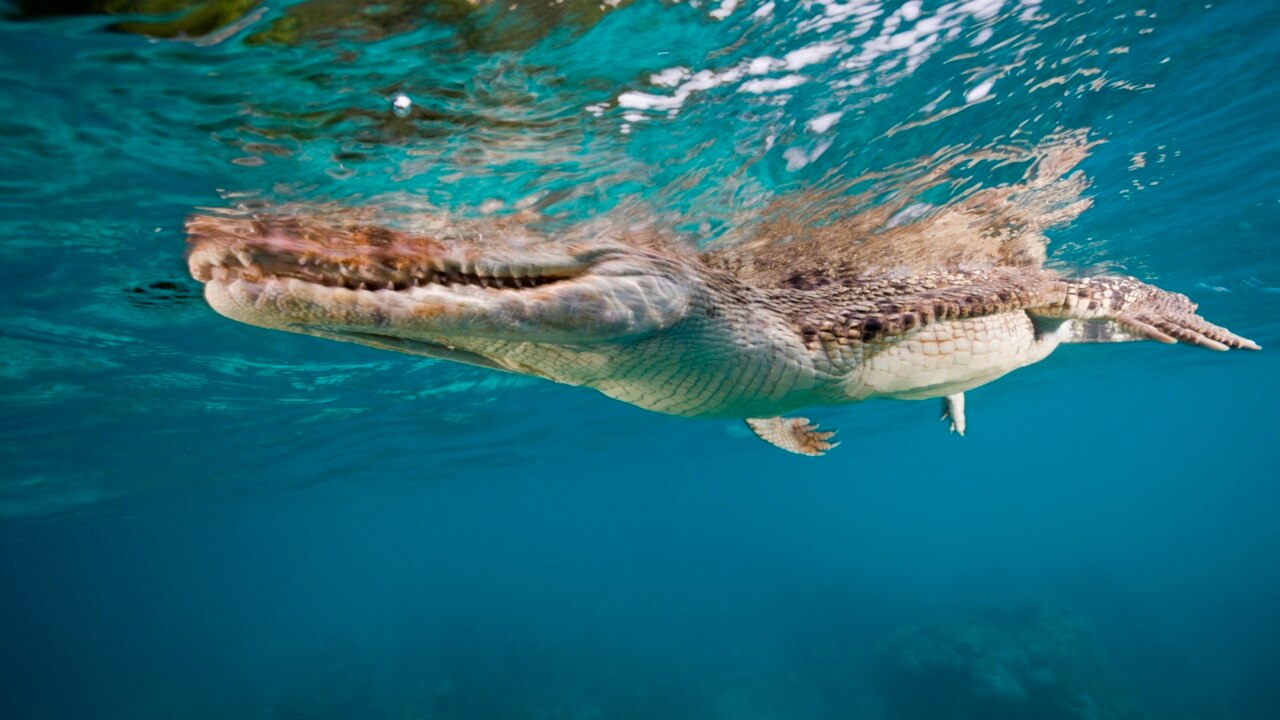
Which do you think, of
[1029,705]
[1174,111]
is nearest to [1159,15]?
[1174,111]

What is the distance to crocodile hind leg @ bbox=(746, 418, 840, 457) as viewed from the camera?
5.78m

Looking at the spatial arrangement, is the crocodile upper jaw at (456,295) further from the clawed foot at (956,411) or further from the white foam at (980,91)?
the clawed foot at (956,411)

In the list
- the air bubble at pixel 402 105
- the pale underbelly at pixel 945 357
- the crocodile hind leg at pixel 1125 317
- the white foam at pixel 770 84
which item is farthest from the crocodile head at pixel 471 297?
the crocodile hind leg at pixel 1125 317

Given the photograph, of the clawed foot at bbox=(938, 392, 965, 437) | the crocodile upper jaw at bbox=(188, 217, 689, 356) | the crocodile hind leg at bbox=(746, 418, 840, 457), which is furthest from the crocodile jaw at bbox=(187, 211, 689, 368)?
the clawed foot at bbox=(938, 392, 965, 437)

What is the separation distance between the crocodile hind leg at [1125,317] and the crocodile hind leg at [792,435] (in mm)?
2077

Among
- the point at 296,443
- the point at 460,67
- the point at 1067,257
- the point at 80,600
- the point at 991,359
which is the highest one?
the point at 460,67

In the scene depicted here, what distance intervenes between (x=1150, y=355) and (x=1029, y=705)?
1566 centimetres

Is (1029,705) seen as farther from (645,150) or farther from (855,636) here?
(645,150)

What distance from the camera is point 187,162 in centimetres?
432

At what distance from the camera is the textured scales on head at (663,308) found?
8.77 ft

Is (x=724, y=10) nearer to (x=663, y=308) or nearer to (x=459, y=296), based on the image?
(x=663, y=308)

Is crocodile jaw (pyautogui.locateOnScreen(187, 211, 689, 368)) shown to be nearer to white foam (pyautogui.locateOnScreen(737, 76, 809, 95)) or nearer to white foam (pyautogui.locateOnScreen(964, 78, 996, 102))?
white foam (pyautogui.locateOnScreen(737, 76, 809, 95))

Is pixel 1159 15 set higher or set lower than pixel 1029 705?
higher

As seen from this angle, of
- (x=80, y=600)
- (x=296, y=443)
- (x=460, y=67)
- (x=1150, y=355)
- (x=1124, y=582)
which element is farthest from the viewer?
(x=80, y=600)
